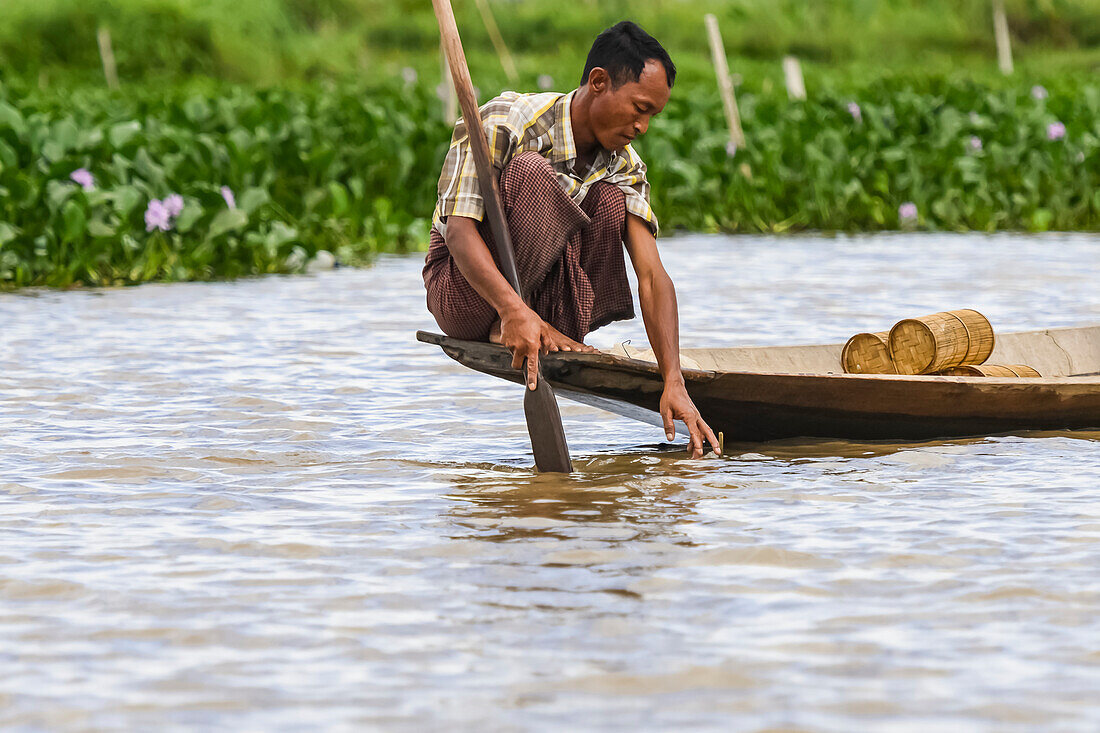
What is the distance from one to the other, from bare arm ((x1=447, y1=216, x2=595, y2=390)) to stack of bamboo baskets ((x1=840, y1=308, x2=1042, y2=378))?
1.21 metres

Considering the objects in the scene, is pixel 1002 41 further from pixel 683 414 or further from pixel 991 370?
A: pixel 683 414

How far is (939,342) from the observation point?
15.3 feet

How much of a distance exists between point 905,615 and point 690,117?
1115cm

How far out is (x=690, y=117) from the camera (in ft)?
44.5

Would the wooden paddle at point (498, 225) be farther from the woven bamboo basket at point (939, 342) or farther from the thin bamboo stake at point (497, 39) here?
the thin bamboo stake at point (497, 39)

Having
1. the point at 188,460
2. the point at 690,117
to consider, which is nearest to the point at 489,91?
the point at 690,117

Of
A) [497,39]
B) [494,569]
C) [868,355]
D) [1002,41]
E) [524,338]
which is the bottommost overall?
[494,569]

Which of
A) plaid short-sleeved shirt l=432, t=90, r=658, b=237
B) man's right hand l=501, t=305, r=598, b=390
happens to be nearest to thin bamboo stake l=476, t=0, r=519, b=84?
plaid short-sleeved shirt l=432, t=90, r=658, b=237

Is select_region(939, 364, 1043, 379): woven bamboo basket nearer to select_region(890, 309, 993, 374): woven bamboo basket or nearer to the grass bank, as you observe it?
select_region(890, 309, 993, 374): woven bamboo basket

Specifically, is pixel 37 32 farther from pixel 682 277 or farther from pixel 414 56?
pixel 682 277

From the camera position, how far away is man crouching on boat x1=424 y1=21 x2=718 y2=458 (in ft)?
12.8

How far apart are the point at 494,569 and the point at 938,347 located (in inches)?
81.8

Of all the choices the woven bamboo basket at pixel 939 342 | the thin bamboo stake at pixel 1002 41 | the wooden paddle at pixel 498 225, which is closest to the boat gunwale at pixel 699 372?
the wooden paddle at pixel 498 225

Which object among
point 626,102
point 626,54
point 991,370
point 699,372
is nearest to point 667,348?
point 699,372
